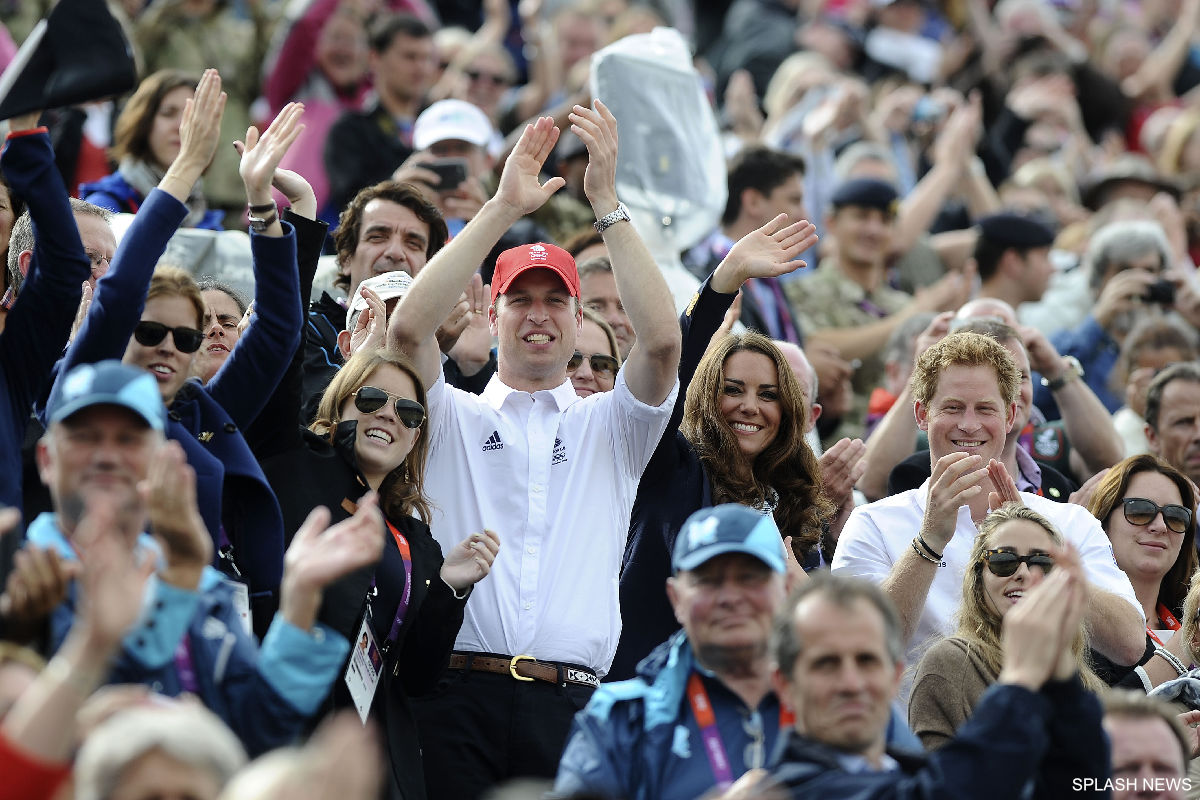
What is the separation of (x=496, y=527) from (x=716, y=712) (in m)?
1.58

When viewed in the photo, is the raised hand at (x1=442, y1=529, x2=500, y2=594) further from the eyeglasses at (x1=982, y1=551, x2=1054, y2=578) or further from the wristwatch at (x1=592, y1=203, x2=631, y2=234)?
the eyeglasses at (x1=982, y1=551, x2=1054, y2=578)

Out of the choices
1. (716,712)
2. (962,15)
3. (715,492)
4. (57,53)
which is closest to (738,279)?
(715,492)

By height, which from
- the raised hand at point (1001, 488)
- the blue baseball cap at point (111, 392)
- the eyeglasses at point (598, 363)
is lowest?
the raised hand at point (1001, 488)

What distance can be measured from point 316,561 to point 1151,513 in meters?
3.90

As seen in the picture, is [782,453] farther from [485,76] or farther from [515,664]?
[485,76]

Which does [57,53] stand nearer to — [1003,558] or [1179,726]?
[1003,558]

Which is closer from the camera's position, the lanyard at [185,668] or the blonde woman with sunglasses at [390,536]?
the lanyard at [185,668]

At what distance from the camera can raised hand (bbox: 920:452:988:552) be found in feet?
20.2

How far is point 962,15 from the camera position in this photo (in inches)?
659

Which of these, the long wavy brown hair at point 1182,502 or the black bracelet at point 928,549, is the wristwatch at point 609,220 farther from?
the long wavy brown hair at point 1182,502


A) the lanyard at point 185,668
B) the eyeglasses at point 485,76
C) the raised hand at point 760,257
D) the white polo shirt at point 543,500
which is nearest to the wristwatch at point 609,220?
the raised hand at point 760,257

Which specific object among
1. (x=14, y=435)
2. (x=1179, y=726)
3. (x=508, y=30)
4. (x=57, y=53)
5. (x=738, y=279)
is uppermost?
(x=508, y=30)

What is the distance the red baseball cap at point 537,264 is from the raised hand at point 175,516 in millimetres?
2209

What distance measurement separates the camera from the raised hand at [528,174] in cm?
623
